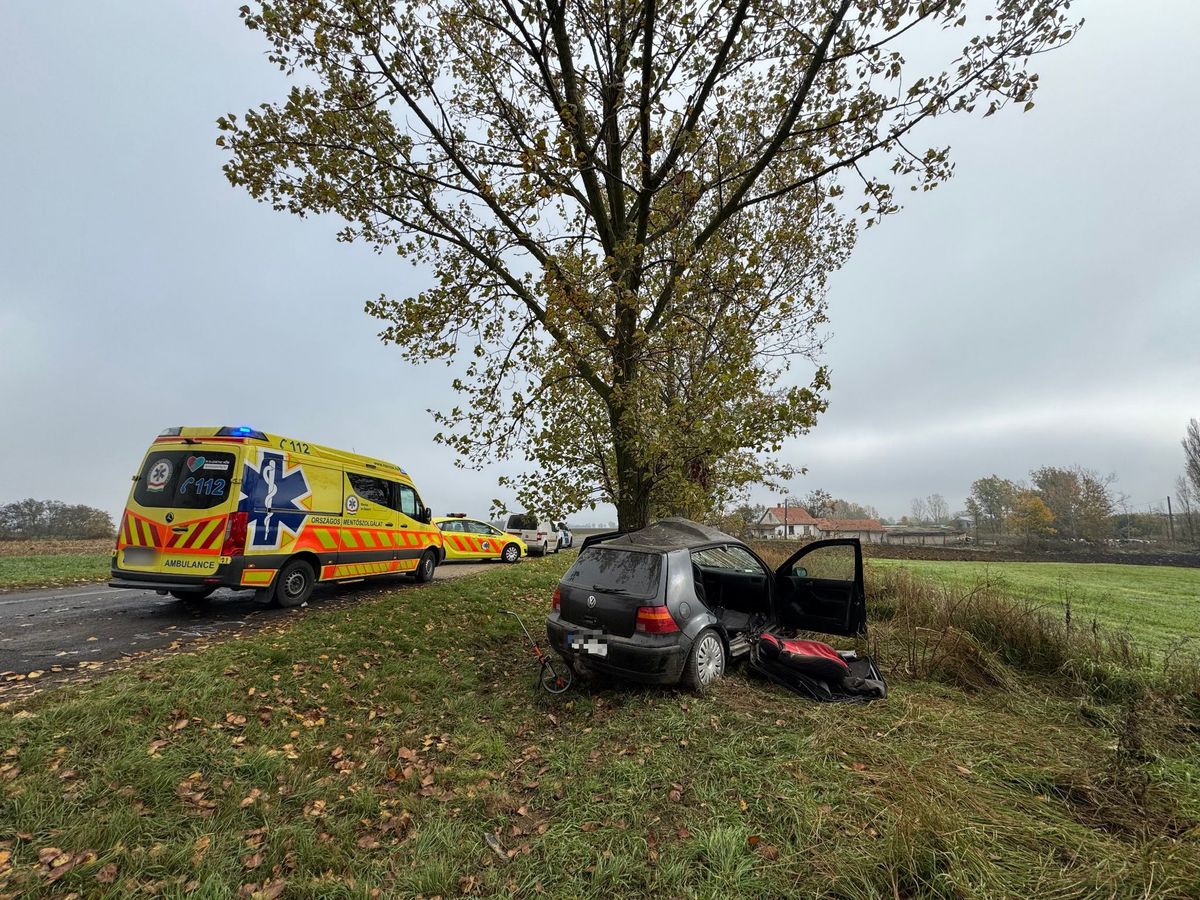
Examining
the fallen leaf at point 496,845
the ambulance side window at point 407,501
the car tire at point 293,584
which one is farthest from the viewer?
the ambulance side window at point 407,501

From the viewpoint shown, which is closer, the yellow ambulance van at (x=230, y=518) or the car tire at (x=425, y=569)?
the yellow ambulance van at (x=230, y=518)

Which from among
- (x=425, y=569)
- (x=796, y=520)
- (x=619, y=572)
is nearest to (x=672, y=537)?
(x=619, y=572)

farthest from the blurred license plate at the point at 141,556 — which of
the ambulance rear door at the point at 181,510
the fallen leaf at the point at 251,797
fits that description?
the fallen leaf at the point at 251,797

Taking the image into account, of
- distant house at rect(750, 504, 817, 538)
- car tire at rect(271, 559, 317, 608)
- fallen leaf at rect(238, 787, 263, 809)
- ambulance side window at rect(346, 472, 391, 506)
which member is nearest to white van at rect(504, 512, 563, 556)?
ambulance side window at rect(346, 472, 391, 506)

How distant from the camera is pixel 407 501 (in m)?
11.0

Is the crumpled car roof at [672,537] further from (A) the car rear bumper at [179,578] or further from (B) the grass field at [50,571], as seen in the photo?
(B) the grass field at [50,571]

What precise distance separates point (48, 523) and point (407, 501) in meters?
24.3

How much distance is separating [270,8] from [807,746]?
9373mm

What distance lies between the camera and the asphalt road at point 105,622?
5.05 m

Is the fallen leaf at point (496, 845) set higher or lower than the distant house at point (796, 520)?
lower

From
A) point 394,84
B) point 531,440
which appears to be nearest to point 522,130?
point 394,84

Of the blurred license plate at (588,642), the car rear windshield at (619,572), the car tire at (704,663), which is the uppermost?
the car rear windshield at (619,572)

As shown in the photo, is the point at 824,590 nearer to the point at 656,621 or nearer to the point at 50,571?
the point at 656,621

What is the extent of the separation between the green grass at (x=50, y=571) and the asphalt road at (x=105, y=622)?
2.93ft
